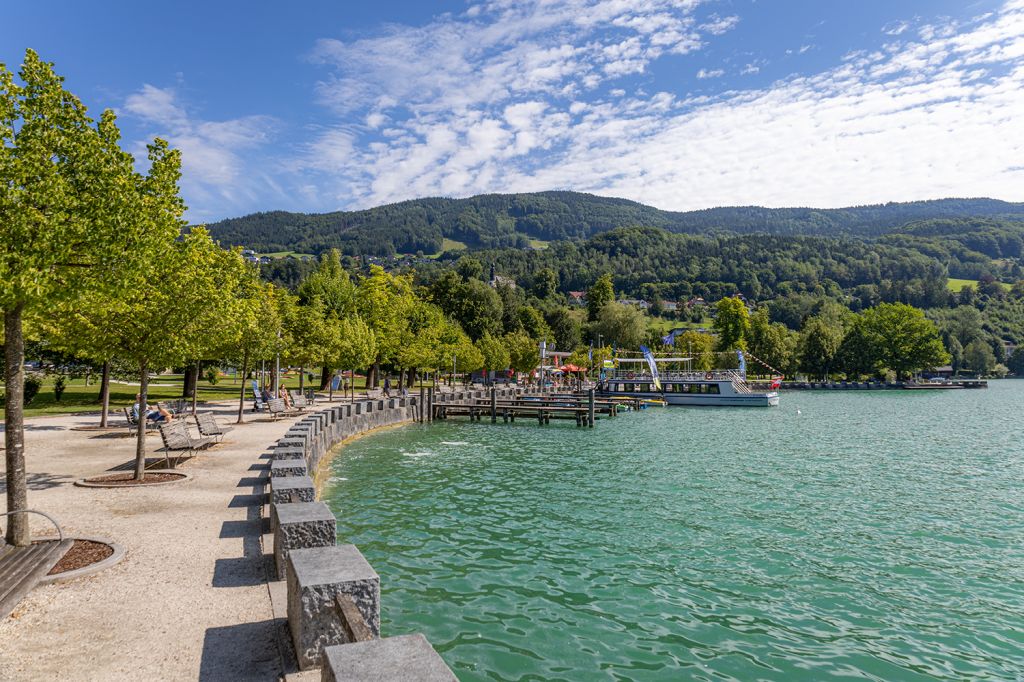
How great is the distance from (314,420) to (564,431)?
20465 mm

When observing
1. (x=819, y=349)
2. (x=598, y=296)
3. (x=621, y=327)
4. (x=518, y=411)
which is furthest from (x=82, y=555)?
(x=598, y=296)

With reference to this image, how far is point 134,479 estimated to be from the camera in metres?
13.9

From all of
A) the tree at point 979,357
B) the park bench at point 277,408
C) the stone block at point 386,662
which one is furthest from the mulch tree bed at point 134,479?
the tree at point 979,357

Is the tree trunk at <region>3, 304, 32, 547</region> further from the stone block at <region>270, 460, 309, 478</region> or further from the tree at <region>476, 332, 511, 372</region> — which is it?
the tree at <region>476, 332, 511, 372</region>

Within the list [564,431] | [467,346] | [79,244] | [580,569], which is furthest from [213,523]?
[467,346]

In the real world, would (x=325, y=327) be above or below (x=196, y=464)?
above

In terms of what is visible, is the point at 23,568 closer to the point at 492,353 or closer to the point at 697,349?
the point at 492,353

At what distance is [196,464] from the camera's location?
54.2 ft

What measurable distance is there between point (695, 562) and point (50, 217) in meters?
11.8

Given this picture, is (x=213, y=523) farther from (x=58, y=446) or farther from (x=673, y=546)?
(x=58, y=446)

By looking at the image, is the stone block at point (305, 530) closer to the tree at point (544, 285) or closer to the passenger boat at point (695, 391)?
the passenger boat at point (695, 391)

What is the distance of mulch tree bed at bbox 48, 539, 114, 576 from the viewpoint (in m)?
8.12

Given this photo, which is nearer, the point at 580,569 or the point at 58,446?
the point at 580,569

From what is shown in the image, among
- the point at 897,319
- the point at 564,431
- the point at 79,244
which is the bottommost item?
the point at 564,431
